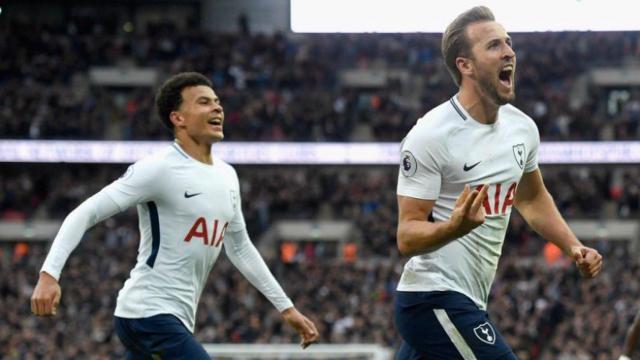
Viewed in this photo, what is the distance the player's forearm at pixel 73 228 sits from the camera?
5.49 metres

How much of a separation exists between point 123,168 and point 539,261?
13826 mm

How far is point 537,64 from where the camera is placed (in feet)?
119

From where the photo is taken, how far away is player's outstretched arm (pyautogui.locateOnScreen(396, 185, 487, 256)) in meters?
4.23

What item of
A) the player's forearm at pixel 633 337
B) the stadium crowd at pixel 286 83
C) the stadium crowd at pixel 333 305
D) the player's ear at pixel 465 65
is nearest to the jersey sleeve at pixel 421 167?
the player's ear at pixel 465 65

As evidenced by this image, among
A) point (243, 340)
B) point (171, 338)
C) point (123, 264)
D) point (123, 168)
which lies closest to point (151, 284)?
point (171, 338)

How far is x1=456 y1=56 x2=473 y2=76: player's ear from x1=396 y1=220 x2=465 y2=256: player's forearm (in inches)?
30.5

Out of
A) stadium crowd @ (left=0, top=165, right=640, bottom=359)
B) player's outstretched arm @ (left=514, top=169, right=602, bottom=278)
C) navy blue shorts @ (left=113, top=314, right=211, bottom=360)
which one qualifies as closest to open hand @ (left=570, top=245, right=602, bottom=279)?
player's outstretched arm @ (left=514, top=169, right=602, bottom=278)

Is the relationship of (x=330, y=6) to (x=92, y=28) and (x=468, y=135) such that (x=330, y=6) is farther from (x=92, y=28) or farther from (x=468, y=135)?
(x=468, y=135)

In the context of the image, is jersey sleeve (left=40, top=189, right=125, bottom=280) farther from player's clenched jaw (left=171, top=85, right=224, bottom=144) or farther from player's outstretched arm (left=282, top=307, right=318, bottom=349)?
→ player's outstretched arm (left=282, top=307, right=318, bottom=349)

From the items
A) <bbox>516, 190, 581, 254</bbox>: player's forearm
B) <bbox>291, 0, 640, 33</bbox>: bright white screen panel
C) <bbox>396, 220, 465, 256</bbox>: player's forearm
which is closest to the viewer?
<bbox>396, 220, 465, 256</bbox>: player's forearm

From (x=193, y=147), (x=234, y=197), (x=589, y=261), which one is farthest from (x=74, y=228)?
(x=589, y=261)

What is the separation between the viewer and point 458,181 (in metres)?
4.84

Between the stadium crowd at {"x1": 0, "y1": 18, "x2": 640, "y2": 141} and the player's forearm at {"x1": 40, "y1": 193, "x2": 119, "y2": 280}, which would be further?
the stadium crowd at {"x1": 0, "y1": 18, "x2": 640, "y2": 141}

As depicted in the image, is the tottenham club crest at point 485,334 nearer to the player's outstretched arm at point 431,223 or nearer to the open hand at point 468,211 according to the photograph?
the player's outstretched arm at point 431,223
